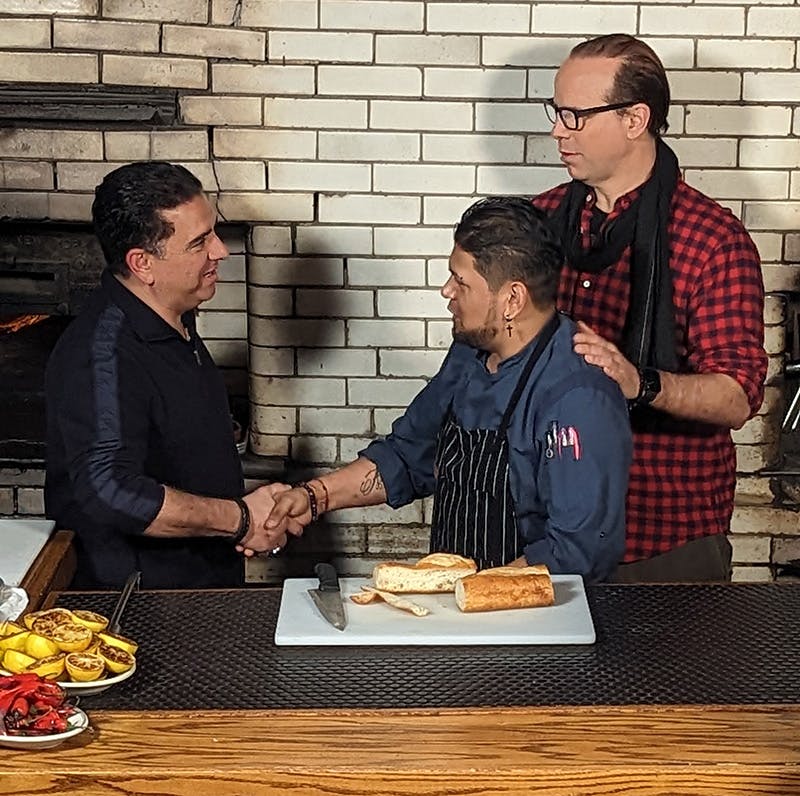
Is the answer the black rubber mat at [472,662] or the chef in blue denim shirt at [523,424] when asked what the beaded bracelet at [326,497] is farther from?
the black rubber mat at [472,662]

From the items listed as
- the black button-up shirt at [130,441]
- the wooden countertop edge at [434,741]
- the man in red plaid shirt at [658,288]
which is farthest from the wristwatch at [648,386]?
the wooden countertop edge at [434,741]

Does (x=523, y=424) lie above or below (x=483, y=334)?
below

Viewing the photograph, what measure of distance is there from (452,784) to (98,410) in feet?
5.03

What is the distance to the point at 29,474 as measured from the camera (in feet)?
15.4

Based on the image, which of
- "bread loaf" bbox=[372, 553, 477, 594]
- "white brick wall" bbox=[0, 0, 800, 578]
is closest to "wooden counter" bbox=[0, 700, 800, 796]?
"bread loaf" bbox=[372, 553, 477, 594]

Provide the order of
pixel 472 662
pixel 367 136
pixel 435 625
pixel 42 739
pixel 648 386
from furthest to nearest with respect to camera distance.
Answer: pixel 367 136
pixel 648 386
pixel 435 625
pixel 472 662
pixel 42 739

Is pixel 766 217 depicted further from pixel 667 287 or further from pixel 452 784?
pixel 452 784

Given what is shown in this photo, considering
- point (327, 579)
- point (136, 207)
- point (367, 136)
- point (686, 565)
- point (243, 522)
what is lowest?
point (686, 565)

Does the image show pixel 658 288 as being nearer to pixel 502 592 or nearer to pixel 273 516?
pixel 273 516

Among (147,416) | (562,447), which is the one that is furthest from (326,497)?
(562,447)

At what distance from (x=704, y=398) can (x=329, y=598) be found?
1131mm

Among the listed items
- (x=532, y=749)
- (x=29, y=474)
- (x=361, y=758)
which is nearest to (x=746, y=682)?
(x=532, y=749)

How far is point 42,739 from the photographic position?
2053 mm

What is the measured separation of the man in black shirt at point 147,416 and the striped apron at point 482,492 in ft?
1.59
